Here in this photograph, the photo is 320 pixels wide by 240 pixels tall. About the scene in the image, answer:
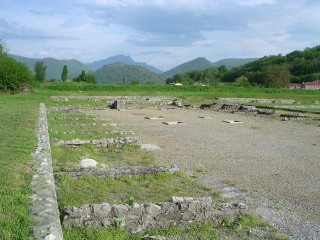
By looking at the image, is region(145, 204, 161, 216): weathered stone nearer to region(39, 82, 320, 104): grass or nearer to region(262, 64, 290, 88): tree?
region(39, 82, 320, 104): grass

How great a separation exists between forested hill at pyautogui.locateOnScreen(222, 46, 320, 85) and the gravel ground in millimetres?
78747

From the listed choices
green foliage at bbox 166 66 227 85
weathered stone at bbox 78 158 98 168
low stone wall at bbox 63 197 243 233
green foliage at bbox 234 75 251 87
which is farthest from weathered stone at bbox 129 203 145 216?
green foliage at bbox 166 66 227 85

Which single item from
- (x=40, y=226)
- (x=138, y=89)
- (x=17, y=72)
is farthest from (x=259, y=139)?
(x=138, y=89)

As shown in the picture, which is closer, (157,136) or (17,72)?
(157,136)

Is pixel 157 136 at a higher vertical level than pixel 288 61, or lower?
lower

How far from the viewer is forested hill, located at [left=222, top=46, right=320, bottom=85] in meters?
106

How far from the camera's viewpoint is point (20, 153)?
891cm

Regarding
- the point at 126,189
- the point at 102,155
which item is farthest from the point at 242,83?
the point at 126,189

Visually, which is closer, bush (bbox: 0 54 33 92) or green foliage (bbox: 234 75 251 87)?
bush (bbox: 0 54 33 92)

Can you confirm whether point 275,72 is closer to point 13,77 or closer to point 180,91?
point 180,91

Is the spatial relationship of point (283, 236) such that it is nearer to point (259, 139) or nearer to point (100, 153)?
point (100, 153)

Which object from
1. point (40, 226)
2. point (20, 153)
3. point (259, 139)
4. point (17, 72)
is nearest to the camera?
point (40, 226)

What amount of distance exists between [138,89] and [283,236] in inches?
1973

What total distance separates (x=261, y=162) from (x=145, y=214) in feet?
20.2
